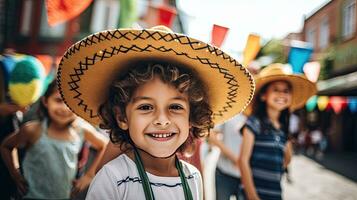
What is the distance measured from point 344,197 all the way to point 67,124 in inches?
238

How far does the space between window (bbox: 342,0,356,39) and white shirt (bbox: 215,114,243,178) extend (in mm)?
12132

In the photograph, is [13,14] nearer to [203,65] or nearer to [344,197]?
[344,197]

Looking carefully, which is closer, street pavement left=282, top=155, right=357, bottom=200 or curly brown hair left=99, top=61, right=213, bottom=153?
curly brown hair left=99, top=61, right=213, bottom=153

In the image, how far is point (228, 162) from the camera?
319 centimetres

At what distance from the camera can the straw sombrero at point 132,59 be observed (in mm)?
1174

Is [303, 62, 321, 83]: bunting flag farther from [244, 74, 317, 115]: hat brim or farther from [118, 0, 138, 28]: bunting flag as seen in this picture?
[118, 0, 138, 28]: bunting flag

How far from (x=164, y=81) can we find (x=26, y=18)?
14.8 m

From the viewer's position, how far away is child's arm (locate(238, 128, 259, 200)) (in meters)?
2.38

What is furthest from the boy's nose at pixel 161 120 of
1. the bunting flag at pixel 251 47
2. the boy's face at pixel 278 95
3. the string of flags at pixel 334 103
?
the string of flags at pixel 334 103

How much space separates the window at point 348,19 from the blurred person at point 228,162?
1215cm

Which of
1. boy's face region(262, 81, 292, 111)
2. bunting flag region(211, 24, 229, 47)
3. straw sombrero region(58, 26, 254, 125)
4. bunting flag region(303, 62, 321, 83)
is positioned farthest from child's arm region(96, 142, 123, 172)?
bunting flag region(303, 62, 321, 83)

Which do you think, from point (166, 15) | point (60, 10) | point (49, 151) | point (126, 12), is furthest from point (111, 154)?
point (126, 12)

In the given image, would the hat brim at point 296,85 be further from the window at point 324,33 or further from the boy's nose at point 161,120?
the window at point 324,33

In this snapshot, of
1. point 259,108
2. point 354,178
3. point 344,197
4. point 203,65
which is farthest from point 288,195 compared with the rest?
point 203,65
